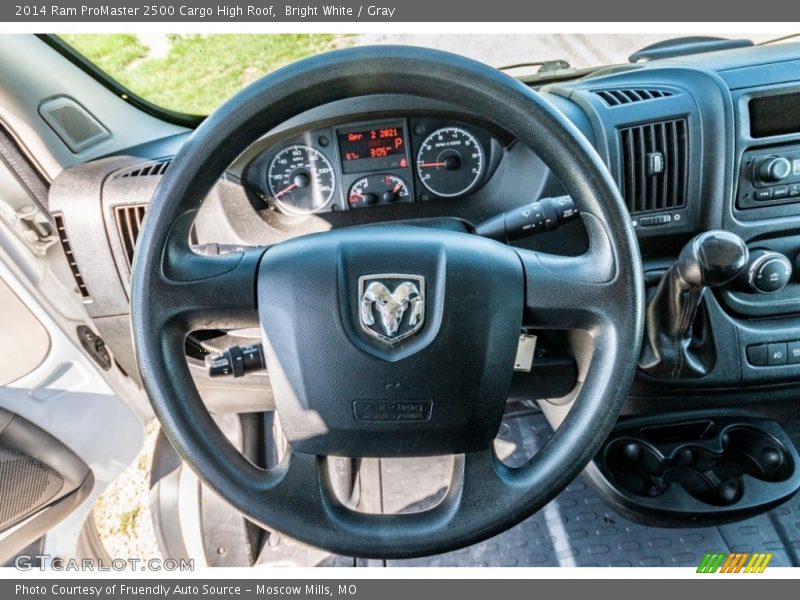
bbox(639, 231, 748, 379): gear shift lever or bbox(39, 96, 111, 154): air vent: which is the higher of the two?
bbox(39, 96, 111, 154): air vent

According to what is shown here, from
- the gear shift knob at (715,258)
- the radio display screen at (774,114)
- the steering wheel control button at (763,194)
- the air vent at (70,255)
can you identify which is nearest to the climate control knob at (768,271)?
the steering wheel control button at (763,194)

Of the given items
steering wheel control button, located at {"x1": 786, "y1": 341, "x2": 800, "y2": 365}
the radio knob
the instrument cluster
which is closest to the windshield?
the instrument cluster

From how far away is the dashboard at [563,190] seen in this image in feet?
4.28

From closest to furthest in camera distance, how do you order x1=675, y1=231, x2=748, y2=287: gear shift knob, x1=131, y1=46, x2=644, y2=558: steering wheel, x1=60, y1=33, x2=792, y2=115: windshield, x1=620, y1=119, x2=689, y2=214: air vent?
1. x1=131, y1=46, x2=644, y2=558: steering wheel
2. x1=675, y1=231, x2=748, y2=287: gear shift knob
3. x1=620, y1=119, x2=689, y2=214: air vent
4. x1=60, y1=33, x2=792, y2=115: windshield

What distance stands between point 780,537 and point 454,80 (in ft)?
4.60

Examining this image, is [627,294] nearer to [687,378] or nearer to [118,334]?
[687,378]

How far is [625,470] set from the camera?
1.50 metres

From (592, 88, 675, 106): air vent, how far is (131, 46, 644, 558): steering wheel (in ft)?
1.95

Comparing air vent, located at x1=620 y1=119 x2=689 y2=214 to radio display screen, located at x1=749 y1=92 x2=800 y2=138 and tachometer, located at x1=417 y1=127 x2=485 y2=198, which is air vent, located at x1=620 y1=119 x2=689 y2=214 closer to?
radio display screen, located at x1=749 y1=92 x2=800 y2=138

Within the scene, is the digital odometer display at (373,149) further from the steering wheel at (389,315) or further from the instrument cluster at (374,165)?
the steering wheel at (389,315)

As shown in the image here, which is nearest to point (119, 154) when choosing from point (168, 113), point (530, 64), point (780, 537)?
point (168, 113)

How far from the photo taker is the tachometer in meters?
1.32

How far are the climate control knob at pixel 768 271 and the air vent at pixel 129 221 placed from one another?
134cm

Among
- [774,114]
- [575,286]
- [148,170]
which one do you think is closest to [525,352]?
[575,286]
